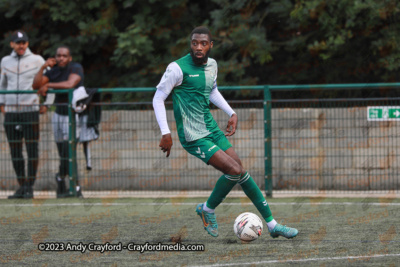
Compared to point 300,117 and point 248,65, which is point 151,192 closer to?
point 300,117

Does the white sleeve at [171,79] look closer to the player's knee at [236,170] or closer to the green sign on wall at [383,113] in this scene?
the player's knee at [236,170]

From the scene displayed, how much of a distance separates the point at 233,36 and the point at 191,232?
7.92m

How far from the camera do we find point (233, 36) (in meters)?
15.0

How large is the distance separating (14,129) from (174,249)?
19.3 ft

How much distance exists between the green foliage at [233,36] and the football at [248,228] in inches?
314

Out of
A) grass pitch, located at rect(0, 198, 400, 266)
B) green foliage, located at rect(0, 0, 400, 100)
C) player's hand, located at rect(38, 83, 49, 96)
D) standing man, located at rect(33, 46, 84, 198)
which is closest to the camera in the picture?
grass pitch, located at rect(0, 198, 400, 266)

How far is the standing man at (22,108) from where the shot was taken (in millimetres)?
11594

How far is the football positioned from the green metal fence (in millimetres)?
4357

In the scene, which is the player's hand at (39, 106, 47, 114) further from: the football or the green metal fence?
the football

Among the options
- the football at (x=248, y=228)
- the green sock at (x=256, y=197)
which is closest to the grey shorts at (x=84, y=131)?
the green sock at (x=256, y=197)

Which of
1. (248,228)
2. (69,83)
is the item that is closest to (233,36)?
(69,83)

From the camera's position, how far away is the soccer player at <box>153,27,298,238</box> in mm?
7012

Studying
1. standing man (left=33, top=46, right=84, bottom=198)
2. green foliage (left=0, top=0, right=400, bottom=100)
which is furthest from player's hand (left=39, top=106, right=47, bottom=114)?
green foliage (left=0, top=0, right=400, bottom=100)

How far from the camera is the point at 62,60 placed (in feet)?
38.0
